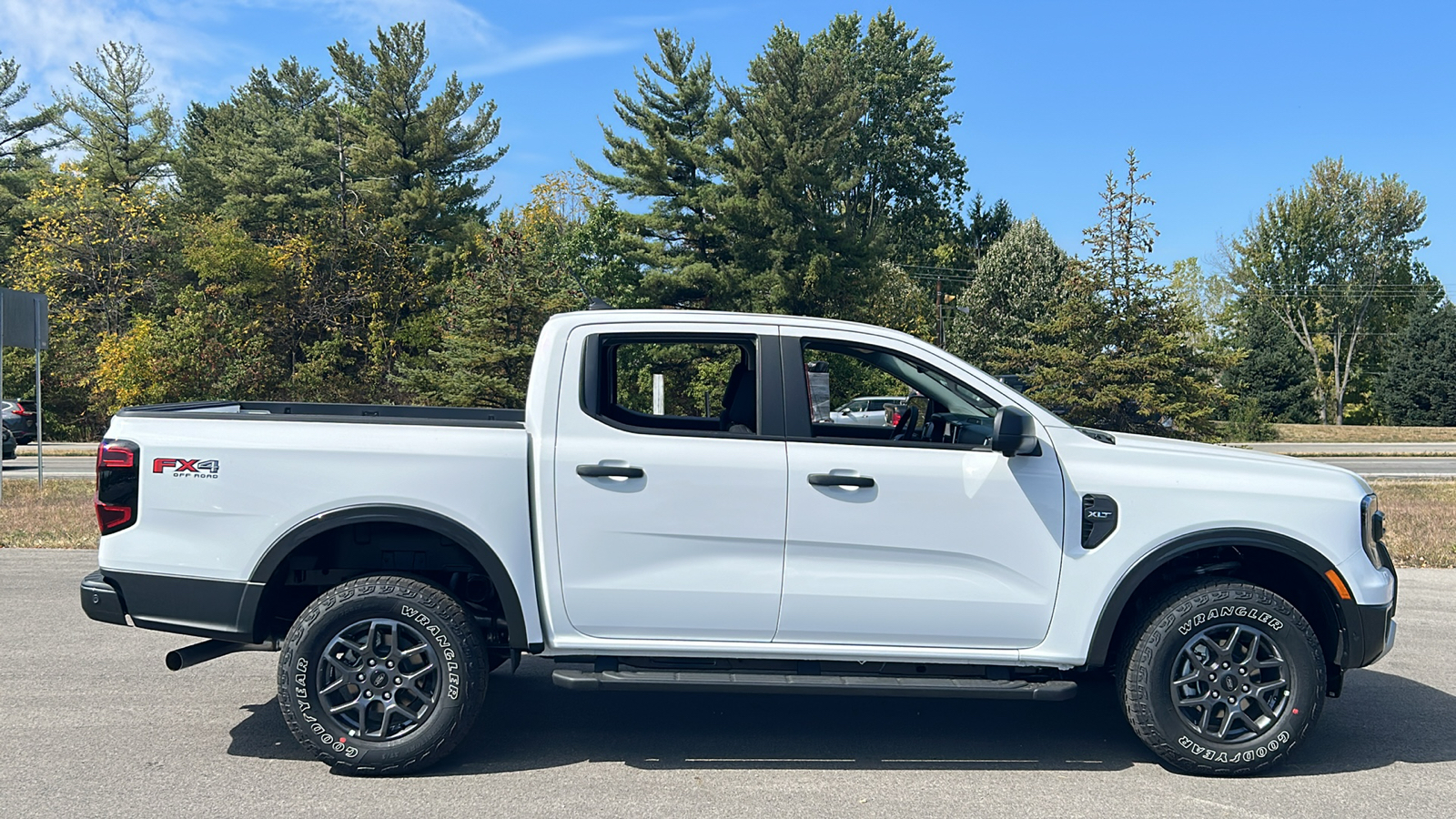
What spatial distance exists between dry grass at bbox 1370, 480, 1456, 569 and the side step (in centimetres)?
790

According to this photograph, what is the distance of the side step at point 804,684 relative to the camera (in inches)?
181

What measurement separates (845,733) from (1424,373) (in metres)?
57.4

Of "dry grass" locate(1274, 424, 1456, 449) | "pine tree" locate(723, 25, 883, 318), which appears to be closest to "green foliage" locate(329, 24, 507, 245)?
"pine tree" locate(723, 25, 883, 318)

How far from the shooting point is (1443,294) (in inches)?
2429

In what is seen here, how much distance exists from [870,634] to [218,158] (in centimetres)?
A: 4927

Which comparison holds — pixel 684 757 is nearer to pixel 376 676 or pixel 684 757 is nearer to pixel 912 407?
pixel 376 676

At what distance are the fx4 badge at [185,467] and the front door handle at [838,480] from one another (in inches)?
100

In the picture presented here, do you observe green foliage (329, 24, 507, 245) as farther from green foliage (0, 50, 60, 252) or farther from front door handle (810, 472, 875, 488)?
front door handle (810, 472, 875, 488)

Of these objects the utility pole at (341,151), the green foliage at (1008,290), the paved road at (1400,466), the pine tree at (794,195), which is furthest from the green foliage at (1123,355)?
the utility pole at (341,151)

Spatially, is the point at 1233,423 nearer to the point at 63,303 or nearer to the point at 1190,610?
the point at 1190,610

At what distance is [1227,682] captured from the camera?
15.5 feet

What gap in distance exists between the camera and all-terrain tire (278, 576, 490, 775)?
4.61 metres

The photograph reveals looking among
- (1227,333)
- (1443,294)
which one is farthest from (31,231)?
(1443,294)

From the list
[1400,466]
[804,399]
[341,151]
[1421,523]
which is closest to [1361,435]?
[1400,466]
